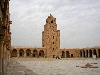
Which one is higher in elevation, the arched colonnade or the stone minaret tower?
the stone minaret tower

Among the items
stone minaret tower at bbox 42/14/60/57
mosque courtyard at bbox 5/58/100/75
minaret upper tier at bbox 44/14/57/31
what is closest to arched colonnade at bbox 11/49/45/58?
stone minaret tower at bbox 42/14/60/57

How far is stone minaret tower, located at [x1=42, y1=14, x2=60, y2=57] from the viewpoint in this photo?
161 feet

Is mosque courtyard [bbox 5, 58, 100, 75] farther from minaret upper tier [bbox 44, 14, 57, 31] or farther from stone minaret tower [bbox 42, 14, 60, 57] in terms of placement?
minaret upper tier [bbox 44, 14, 57, 31]

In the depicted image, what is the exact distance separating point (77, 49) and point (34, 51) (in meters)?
12.4

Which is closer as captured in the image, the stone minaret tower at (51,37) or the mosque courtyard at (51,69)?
the mosque courtyard at (51,69)

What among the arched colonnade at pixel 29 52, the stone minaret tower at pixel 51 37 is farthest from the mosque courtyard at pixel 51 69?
the stone minaret tower at pixel 51 37

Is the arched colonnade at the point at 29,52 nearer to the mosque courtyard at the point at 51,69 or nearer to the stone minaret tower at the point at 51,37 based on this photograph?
the stone minaret tower at the point at 51,37

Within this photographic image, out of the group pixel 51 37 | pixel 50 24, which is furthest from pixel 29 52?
pixel 50 24

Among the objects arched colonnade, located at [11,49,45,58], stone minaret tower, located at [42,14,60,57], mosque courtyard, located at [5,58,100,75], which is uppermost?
stone minaret tower, located at [42,14,60,57]

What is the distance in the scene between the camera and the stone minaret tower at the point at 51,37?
4901cm

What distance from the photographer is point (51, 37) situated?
50.1m

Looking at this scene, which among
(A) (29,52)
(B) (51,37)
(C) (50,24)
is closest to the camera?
(A) (29,52)

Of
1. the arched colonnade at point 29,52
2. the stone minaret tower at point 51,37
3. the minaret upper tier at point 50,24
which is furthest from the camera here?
the minaret upper tier at point 50,24

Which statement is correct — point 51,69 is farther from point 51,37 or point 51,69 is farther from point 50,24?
point 50,24
